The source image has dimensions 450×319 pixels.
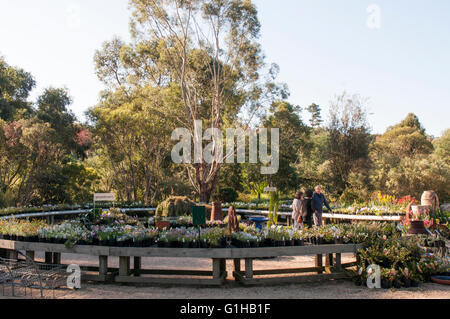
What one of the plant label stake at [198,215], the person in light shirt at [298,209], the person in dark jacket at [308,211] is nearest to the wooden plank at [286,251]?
the plant label stake at [198,215]

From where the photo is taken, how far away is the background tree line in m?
16.9

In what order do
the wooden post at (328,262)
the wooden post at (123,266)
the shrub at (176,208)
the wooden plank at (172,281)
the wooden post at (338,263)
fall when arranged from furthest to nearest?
the shrub at (176,208)
the wooden post at (328,262)
the wooden post at (338,263)
the wooden post at (123,266)
the wooden plank at (172,281)

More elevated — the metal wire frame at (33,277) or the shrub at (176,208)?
the shrub at (176,208)

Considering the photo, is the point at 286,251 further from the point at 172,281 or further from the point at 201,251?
the point at 172,281

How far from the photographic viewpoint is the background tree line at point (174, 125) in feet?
55.5

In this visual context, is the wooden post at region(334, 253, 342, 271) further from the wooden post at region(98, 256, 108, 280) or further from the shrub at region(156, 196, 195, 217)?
the shrub at region(156, 196, 195, 217)

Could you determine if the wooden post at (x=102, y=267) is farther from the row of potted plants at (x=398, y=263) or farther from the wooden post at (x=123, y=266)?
the row of potted plants at (x=398, y=263)

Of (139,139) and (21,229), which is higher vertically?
(139,139)

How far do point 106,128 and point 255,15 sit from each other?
9.38 meters

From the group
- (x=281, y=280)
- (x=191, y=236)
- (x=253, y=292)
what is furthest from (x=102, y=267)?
(x=281, y=280)

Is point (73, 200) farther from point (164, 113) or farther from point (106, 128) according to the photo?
point (164, 113)

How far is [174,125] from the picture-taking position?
19188mm
